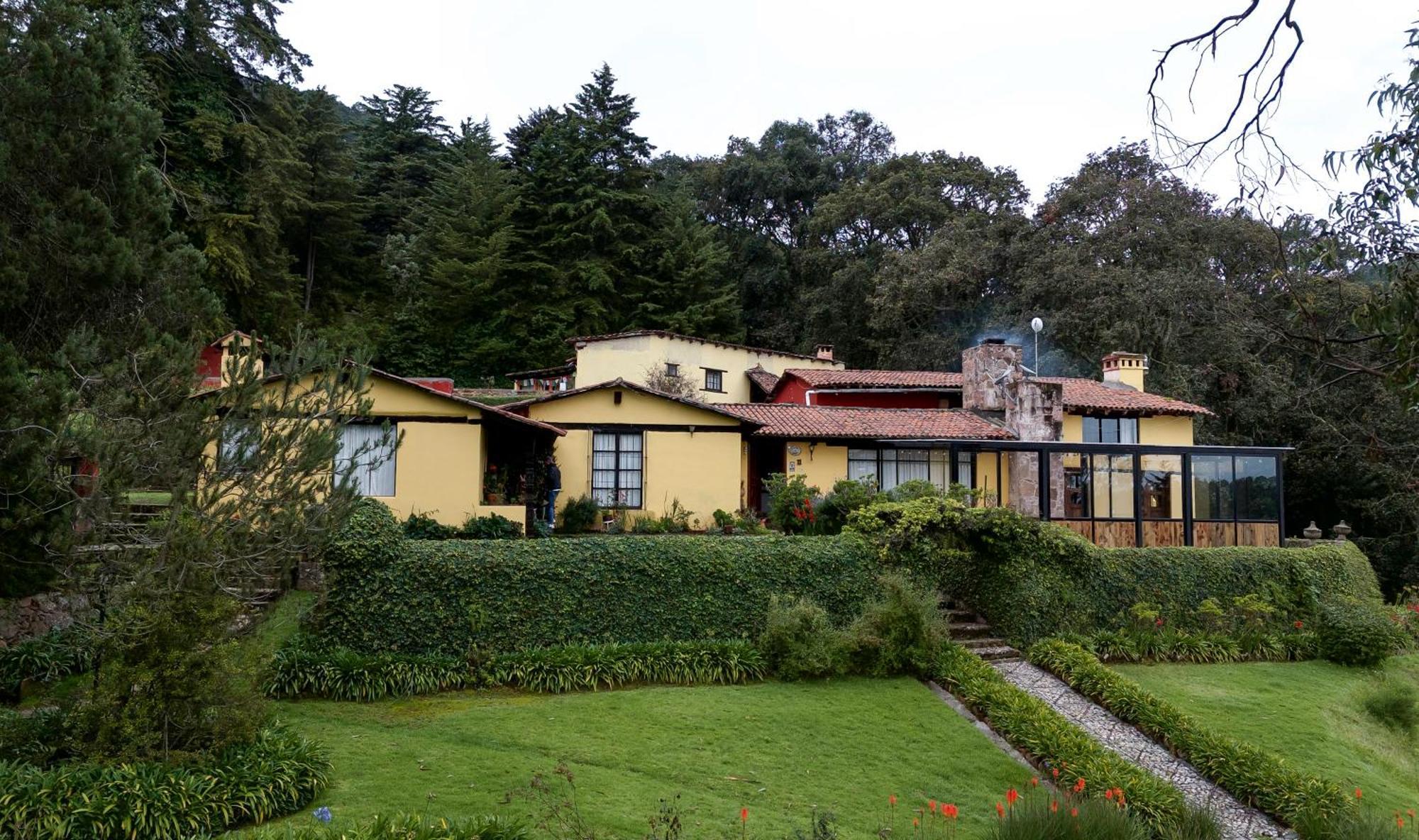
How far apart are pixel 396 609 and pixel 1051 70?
10.7m

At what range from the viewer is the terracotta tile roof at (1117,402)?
2397cm

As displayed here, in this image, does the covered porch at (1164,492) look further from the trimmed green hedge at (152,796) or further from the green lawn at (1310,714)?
the trimmed green hedge at (152,796)

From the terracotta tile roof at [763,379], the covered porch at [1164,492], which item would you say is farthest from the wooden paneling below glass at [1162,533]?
the terracotta tile roof at [763,379]

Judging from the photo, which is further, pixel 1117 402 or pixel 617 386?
pixel 1117 402

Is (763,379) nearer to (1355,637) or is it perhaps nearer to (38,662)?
(1355,637)

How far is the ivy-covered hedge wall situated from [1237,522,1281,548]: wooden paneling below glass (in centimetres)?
996

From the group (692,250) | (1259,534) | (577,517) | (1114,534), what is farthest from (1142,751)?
(692,250)

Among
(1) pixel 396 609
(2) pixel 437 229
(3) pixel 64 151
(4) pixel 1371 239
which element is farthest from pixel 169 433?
(2) pixel 437 229

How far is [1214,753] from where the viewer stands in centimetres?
1067

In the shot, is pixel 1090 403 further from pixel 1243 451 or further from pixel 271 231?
pixel 271 231

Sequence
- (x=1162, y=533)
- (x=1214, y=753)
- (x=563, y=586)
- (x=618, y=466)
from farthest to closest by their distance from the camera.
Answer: (x=618, y=466), (x=1162, y=533), (x=563, y=586), (x=1214, y=753)

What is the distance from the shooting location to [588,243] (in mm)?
37500

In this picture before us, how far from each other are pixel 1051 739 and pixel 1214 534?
11157 mm

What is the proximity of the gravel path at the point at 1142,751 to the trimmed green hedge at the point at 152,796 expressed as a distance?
9.09m
